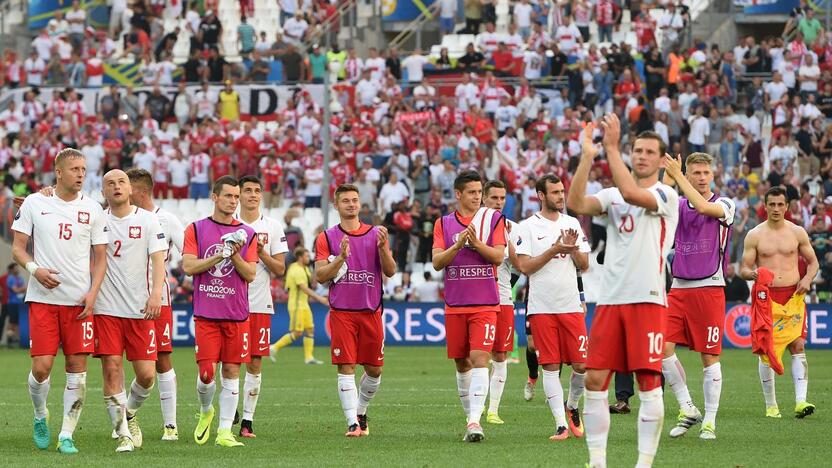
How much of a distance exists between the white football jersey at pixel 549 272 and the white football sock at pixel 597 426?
11.9 feet

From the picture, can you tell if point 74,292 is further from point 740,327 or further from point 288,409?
point 740,327

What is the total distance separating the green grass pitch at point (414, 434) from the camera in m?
11.9

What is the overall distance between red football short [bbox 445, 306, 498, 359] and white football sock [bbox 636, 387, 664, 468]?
339 cm

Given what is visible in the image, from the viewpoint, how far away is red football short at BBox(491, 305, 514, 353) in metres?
15.1

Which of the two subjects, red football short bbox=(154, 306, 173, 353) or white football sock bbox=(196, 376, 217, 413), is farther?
red football short bbox=(154, 306, 173, 353)

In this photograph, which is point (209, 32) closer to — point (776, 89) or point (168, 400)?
point (776, 89)

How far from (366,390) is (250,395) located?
1115mm

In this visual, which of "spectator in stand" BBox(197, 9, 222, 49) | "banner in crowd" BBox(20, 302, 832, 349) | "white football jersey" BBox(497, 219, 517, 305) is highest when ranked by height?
"spectator in stand" BBox(197, 9, 222, 49)

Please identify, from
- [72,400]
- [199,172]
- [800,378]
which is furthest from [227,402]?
[199,172]

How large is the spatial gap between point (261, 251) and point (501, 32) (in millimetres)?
26602

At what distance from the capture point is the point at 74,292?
12508 mm

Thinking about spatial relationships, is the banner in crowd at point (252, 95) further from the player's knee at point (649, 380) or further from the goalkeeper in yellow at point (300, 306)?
the player's knee at point (649, 380)

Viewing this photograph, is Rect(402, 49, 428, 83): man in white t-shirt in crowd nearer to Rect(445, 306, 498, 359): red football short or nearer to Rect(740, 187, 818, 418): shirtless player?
Rect(740, 187, 818, 418): shirtless player

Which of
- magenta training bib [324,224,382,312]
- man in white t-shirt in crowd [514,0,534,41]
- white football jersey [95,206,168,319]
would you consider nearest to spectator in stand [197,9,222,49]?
man in white t-shirt in crowd [514,0,534,41]
